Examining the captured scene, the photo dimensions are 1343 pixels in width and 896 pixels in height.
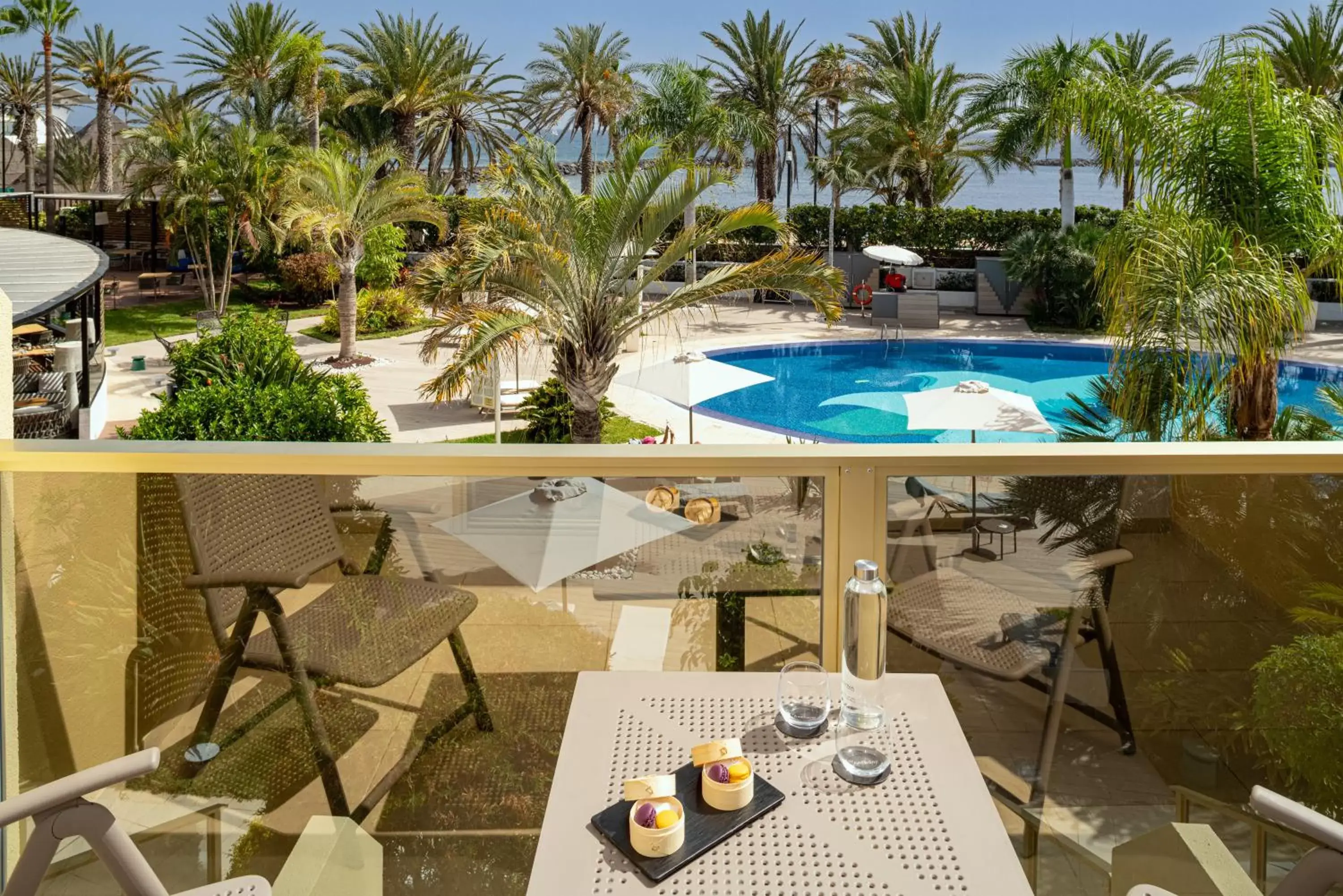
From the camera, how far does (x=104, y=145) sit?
38.1 meters

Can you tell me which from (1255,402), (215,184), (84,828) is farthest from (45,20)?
(84,828)

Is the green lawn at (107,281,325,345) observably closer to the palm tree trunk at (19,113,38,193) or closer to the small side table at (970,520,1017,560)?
the palm tree trunk at (19,113,38,193)

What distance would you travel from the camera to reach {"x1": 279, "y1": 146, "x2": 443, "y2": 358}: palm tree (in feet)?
66.9

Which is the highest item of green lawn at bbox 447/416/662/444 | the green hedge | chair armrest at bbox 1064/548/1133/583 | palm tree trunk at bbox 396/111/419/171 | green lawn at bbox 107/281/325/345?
palm tree trunk at bbox 396/111/419/171

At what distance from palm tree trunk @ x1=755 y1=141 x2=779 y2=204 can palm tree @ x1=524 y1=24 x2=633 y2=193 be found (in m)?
5.21

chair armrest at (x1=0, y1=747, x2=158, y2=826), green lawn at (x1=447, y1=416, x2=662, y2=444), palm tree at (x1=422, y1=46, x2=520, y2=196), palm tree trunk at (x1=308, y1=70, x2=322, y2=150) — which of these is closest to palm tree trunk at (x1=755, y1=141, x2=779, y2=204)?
palm tree at (x1=422, y1=46, x2=520, y2=196)

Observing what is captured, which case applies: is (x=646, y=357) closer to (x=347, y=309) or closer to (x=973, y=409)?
(x=347, y=309)

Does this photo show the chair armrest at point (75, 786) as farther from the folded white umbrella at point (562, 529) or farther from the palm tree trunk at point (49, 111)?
the palm tree trunk at point (49, 111)

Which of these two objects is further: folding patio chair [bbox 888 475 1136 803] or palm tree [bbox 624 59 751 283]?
palm tree [bbox 624 59 751 283]

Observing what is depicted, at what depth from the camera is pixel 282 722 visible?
2.45m

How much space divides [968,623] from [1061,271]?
24.1 meters

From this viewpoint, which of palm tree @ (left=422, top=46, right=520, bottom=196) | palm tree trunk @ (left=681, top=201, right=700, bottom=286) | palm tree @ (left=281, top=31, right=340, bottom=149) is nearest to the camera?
palm tree trunk @ (left=681, top=201, right=700, bottom=286)

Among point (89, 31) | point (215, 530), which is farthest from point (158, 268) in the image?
point (215, 530)

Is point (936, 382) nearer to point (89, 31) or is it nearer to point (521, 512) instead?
point (521, 512)
